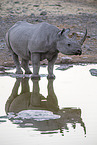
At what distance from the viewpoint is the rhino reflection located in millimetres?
6355

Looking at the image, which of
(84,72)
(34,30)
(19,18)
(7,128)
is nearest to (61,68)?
(84,72)

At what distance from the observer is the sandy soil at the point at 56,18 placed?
16.0 meters

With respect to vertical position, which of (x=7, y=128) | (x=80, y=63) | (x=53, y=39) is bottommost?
(x=80, y=63)

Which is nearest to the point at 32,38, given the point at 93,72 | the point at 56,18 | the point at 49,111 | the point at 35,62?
the point at 35,62

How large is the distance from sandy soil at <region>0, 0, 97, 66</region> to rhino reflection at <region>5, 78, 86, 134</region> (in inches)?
214

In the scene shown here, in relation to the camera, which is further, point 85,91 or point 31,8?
point 31,8

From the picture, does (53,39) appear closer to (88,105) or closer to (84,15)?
(88,105)

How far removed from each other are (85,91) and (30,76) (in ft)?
9.13

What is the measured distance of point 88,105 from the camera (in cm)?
771

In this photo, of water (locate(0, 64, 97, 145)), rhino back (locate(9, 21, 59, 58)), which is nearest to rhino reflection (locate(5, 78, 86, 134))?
water (locate(0, 64, 97, 145))

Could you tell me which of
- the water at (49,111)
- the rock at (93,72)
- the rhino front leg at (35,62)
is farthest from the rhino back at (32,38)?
the rock at (93,72)

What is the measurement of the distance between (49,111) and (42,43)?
359 cm

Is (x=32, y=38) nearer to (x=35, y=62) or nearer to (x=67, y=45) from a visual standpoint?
(x=35, y=62)

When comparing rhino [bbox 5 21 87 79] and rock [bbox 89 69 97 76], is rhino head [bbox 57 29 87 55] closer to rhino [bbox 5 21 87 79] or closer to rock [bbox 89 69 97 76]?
rhino [bbox 5 21 87 79]
